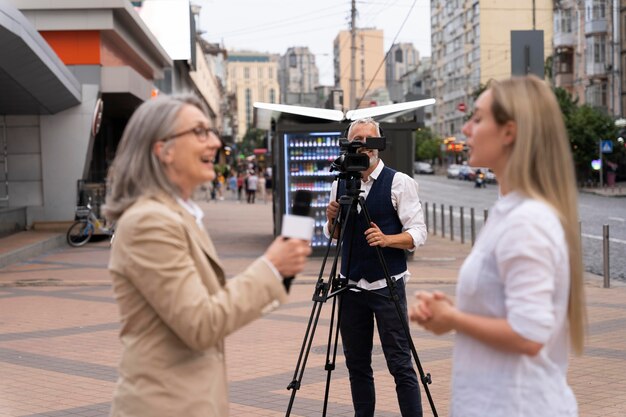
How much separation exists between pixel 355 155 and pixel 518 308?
3.19 meters

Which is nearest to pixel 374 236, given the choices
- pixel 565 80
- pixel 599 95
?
pixel 599 95

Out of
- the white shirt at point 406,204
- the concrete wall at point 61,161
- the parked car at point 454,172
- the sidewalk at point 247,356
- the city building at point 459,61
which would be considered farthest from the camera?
the parked car at point 454,172

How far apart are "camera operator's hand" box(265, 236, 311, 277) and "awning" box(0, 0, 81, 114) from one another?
16504 millimetres

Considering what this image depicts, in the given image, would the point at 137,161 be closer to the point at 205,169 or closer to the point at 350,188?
the point at 205,169

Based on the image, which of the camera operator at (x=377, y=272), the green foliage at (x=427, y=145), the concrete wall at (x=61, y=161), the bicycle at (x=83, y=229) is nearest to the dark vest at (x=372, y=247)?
the camera operator at (x=377, y=272)

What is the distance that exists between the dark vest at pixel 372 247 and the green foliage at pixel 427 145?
11773 cm

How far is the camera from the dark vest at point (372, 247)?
6.13m

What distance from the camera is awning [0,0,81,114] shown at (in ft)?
63.8

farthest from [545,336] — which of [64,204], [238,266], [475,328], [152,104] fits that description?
[64,204]

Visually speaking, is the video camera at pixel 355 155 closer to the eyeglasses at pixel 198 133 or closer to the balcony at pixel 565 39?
the eyeglasses at pixel 198 133

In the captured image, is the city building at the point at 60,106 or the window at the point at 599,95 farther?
the window at the point at 599,95

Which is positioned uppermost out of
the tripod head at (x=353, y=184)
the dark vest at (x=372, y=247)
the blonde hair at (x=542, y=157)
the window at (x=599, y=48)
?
the window at (x=599, y=48)

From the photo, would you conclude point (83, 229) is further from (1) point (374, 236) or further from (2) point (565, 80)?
(2) point (565, 80)

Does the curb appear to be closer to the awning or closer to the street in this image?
the awning
